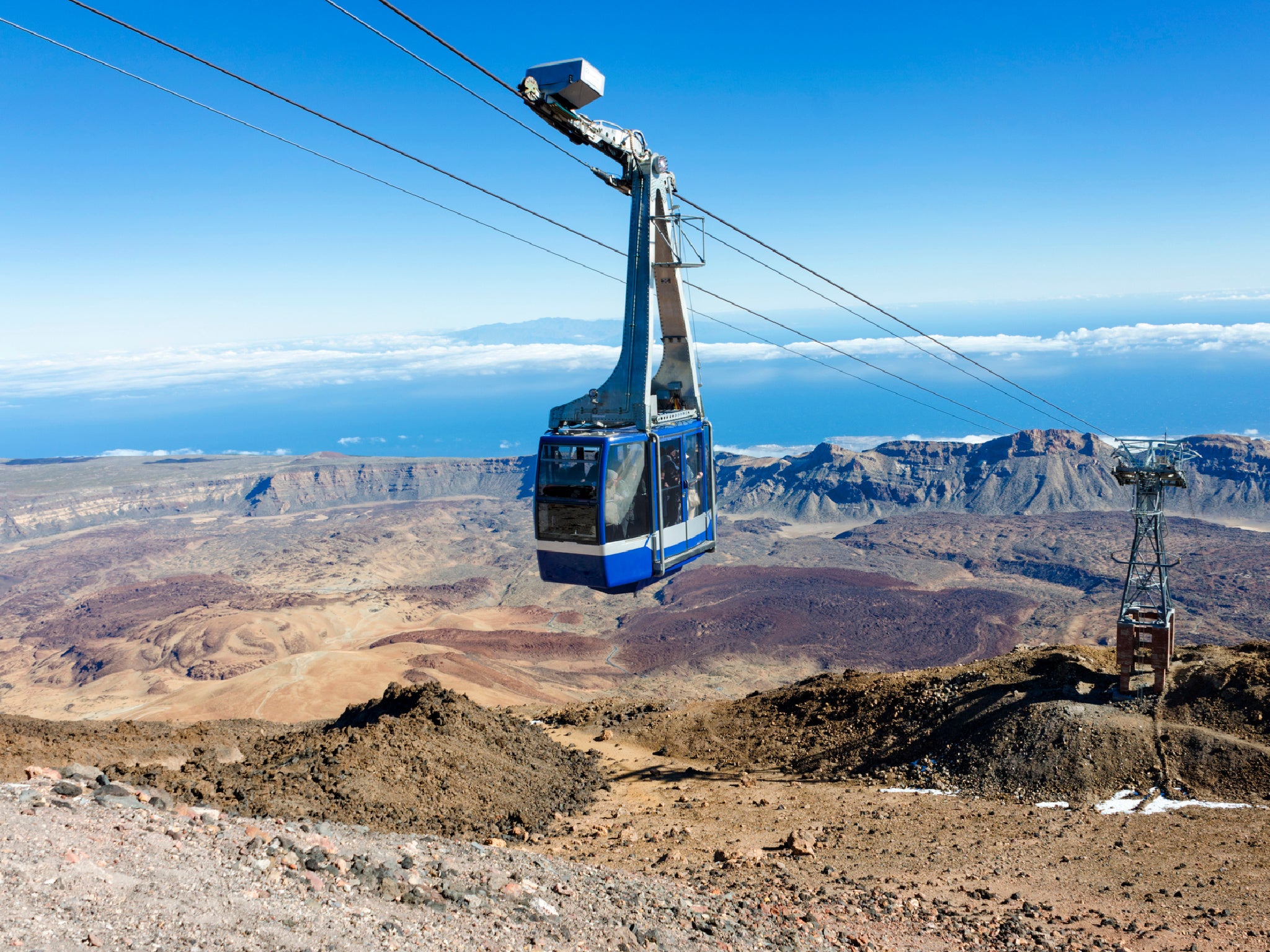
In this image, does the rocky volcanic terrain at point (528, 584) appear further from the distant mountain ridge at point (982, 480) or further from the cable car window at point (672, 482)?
the cable car window at point (672, 482)

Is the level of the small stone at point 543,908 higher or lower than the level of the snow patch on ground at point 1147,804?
higher

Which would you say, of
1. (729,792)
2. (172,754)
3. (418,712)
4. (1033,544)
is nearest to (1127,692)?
(729,792)

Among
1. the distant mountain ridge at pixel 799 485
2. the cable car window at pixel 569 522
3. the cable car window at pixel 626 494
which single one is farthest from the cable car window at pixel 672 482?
the distant mountain ridge at pixel 799 485

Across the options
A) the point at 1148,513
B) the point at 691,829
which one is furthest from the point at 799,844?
the point at 1148,513

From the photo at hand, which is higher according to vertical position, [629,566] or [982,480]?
[629,566]

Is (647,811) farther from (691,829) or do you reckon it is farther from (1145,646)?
(1145,646)

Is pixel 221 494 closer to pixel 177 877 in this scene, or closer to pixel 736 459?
pixel 736 459

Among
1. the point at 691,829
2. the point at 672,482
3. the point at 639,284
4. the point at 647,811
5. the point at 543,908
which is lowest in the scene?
the point at 647,811
